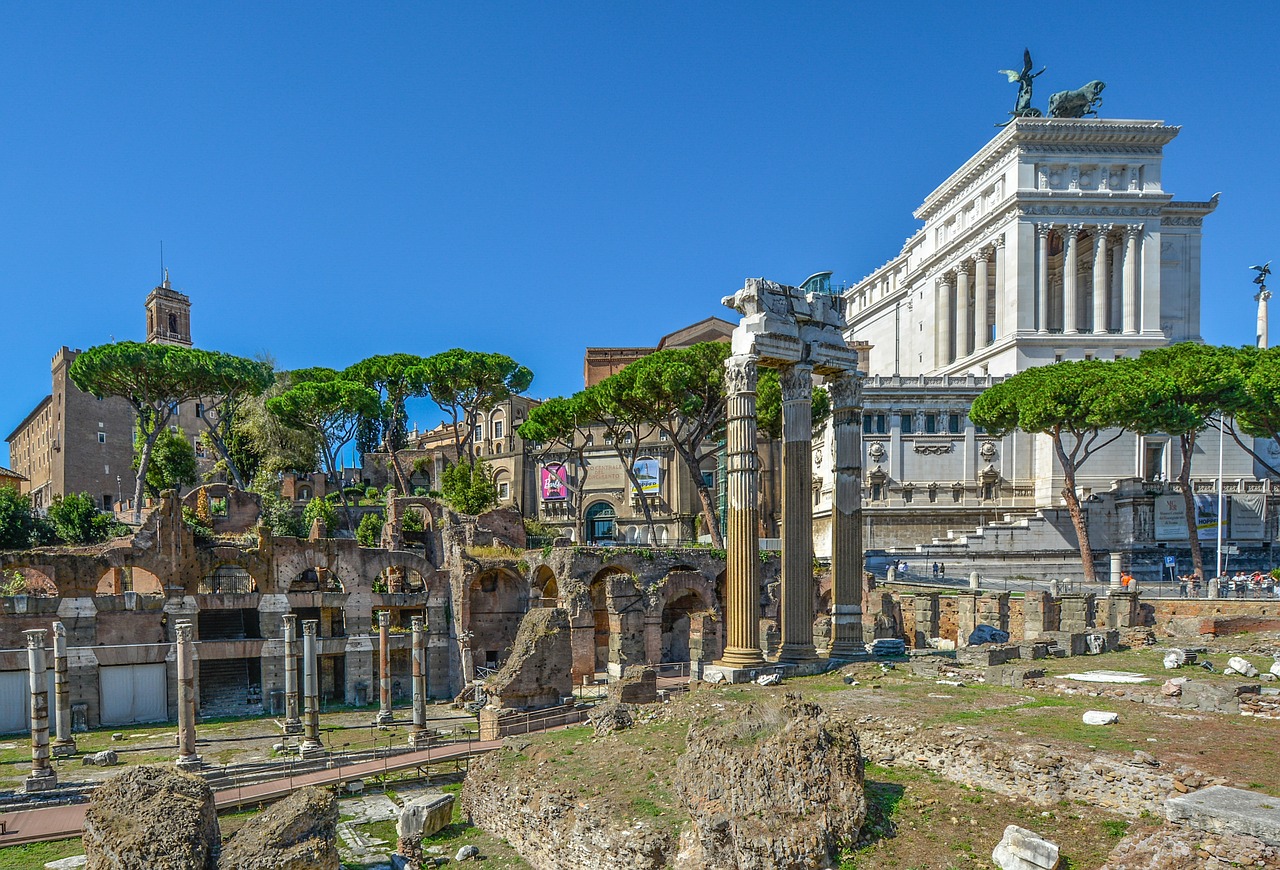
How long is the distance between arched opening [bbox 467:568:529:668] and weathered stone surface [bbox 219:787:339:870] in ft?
68.5

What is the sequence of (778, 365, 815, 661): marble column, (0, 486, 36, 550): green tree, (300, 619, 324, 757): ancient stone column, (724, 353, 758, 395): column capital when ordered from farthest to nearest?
1. (0, 486, 36, 550): green tree
2. (300, 619, 324, 757): ancient stone column
3. (778, 365, 815, 661): marble column
4. (724, 353, 758, 395): column capital

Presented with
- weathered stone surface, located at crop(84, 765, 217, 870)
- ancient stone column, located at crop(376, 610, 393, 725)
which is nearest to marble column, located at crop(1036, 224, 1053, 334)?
ancient stone column, located at crop(376, 610, 393, 725)

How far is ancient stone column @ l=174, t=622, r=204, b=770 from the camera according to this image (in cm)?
1800

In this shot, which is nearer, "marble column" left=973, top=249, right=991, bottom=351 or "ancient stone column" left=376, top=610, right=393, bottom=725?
"ancient stone column" left=376, top=610, right=393, bottom=725

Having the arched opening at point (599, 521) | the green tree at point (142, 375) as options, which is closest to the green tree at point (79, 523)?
the green tree at point (142, 375)

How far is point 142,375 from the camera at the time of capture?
4166cm

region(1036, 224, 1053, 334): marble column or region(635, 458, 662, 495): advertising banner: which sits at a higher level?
region(1036, 224, 1053, 334): marble column

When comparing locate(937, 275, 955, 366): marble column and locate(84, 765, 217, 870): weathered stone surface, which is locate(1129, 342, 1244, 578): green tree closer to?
locate(937, 275, 955, 366): marble column

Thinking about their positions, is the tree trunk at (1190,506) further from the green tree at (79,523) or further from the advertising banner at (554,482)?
the green tree at (79,523)

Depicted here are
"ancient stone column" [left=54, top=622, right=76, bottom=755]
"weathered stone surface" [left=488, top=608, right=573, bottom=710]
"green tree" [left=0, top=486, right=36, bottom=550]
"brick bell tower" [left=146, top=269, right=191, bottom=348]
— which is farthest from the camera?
"brick bell tower" [left=146, top=269, right=191, bottom=348]

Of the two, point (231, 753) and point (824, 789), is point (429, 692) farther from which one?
point (824, 789)

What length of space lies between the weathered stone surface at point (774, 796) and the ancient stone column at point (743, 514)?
678 cm

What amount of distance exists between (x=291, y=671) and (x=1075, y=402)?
29.8m

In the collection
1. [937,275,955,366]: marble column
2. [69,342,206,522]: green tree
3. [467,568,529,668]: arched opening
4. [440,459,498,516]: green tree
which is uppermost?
[937,275,955,366]: marble column
